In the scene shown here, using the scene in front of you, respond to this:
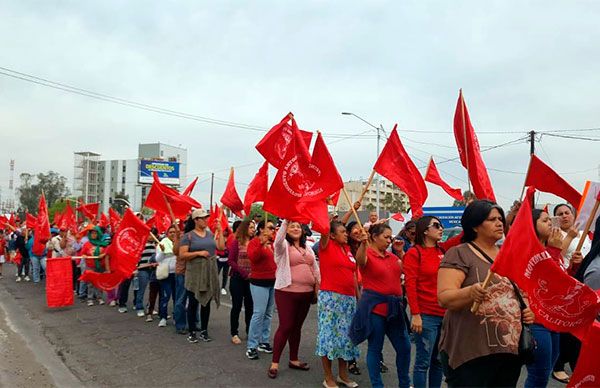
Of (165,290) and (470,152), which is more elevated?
(470,152)

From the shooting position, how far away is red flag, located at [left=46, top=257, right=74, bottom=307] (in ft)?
34.2

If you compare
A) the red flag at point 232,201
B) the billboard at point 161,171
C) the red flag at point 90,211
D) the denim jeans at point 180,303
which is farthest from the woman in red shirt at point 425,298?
the billboard at point 161,171

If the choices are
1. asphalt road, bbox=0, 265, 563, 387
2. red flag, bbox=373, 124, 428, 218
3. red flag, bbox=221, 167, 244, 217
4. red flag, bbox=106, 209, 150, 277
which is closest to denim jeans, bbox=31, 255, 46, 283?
asphalt road, bbox=0, 265, 563, 387

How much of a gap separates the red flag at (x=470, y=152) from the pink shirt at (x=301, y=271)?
2080 mm

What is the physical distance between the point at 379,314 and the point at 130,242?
5.45 metres

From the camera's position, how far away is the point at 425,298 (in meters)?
4.82

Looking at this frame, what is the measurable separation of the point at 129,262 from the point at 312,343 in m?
3.53

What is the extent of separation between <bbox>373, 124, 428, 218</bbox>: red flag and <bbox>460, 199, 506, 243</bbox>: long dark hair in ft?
8.91

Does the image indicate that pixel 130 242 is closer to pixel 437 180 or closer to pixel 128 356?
pixel 128 356

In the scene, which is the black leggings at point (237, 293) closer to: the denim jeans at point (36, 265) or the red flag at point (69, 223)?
the red flag at point (69, 223)

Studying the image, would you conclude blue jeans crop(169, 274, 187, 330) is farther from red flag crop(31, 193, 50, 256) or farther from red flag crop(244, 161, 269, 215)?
red flag crop(31, 193, 50, 256)

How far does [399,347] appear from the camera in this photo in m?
4.89

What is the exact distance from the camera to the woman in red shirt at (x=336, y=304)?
18.0ft


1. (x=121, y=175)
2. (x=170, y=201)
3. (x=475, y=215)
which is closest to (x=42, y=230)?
(x=170, y=201)
